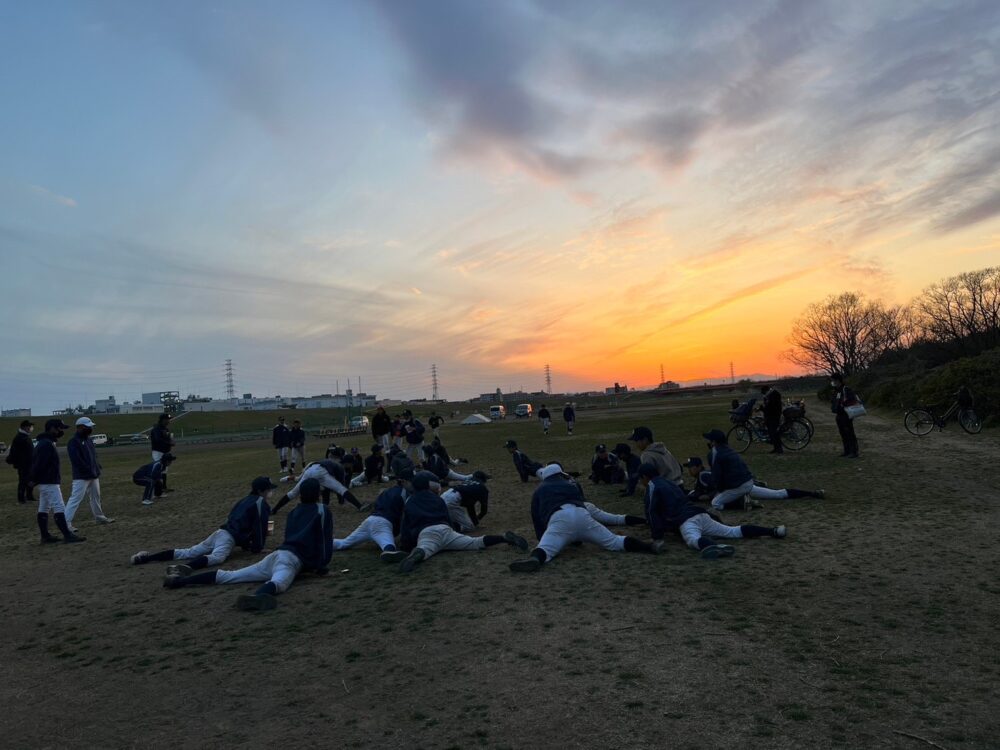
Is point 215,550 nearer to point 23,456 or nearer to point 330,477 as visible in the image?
point 330,477

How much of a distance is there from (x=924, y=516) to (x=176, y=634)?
29.9 ft

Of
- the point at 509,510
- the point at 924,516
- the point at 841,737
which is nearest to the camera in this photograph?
the point at 841,737

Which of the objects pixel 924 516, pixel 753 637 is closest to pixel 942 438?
pixel 924 516

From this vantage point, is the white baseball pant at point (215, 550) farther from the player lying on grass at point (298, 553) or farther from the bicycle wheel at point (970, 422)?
the bicycle wheel at point (970, 422)

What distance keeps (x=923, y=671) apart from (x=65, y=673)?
621 cm

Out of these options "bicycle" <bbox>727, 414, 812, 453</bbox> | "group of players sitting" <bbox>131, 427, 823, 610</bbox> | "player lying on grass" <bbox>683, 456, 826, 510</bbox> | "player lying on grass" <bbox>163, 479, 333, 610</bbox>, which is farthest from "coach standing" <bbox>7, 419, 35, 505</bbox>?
"bicycle" <bbox>727, 414, 812, 453</bbox>

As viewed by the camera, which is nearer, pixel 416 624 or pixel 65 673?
pixel 65 673

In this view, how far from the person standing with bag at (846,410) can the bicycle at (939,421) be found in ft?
19.1

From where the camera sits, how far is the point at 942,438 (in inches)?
695

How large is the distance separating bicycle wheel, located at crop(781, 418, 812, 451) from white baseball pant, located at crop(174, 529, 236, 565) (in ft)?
46.3

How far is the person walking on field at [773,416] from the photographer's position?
16219mm

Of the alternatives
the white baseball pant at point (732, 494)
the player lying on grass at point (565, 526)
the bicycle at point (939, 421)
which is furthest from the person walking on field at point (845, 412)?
the player lying on grass at point (565, 526)

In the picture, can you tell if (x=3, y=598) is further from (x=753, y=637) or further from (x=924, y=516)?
(x=924, y=516)

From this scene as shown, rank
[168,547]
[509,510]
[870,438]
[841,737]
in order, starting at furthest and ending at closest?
1. [870,438]
2. [509,510]
3. [168,547]
4. [841,737]
